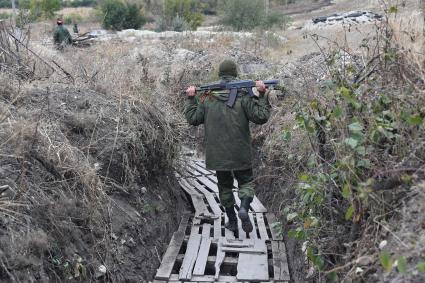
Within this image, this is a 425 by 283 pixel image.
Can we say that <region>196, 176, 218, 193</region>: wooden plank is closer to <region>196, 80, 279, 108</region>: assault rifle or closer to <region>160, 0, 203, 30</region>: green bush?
<region>196, 80, 279, 108</region>: assault rifle

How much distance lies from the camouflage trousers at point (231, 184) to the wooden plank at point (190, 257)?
1.84 feet

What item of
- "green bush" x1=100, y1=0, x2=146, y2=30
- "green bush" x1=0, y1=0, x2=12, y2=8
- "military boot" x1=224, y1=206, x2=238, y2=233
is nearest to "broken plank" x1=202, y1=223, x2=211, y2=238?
"military boot" x1=224, y1=206, x2=238, y2=233

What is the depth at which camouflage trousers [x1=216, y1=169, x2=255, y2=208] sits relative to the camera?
5.99 metres

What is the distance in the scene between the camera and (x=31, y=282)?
3.63 m

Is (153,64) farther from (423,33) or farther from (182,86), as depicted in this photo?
(423,33)

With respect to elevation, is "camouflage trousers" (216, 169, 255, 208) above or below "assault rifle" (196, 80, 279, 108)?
below

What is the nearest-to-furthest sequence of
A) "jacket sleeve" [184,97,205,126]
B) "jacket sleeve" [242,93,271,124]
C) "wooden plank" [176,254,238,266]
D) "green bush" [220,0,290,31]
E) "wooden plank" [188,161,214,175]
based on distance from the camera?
"wooden plank" [176,254,238,266] < "jacket sleeve" [242,93,271,124] < "jacket sleeve" [184,97,205,126] < "wooden plank" [188,161,214,175] < "green bush" [220,0,290,31]

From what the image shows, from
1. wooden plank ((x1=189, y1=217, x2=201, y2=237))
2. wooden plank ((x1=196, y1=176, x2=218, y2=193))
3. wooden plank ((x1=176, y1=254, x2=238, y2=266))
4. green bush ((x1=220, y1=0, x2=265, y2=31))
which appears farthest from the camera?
green bush ((x1=220, y1=0, x2=265, y2=31))

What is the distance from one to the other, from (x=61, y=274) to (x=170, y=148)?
3.22 m

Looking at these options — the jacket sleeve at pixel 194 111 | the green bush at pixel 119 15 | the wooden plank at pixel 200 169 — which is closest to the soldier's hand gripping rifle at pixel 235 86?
the jacket sleeve at pixel 194 111

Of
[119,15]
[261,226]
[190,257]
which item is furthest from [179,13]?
[190,257]

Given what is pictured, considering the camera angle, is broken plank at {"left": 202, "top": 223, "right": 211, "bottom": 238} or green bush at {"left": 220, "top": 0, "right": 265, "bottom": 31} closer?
broken plank at {"left": 202, "top": 223, "right": 211, "bottom": 238}

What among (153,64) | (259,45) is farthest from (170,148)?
(259,45)

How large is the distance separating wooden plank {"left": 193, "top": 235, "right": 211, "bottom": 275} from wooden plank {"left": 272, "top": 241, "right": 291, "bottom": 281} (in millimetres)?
722
